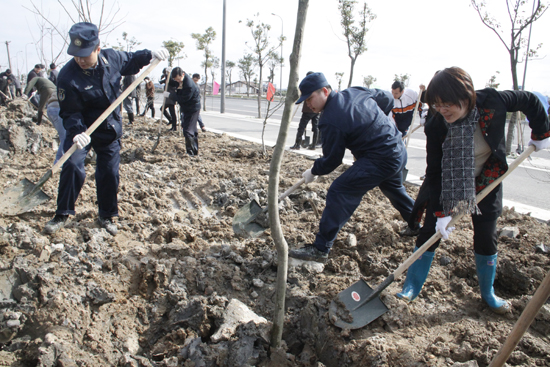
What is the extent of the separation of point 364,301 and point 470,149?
1198mm

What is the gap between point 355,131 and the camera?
2.84m

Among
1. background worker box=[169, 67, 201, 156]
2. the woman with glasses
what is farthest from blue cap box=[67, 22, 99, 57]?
background worker box=[169, 67, 201, 156]

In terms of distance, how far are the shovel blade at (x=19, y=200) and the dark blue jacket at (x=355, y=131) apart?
101 inches

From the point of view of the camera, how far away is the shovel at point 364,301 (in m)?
2.27

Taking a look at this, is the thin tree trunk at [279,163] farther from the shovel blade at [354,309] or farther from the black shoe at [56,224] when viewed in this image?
the black shoe at [56,224]

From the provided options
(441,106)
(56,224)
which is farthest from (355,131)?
(56,224)

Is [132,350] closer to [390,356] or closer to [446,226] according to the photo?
[390,356]

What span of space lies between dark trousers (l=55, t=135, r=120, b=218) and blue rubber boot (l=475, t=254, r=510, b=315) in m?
3.19

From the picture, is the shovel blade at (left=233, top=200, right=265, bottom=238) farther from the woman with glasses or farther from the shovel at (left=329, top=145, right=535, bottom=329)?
the woman with glasses

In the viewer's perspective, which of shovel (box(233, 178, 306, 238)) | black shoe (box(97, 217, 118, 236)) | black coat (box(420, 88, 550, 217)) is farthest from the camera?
shovel (box(233, 178, 306, 238))

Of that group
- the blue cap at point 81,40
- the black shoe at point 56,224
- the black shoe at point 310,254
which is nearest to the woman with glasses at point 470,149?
the black shoe at point 310,254

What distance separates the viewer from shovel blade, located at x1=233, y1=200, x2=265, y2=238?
3.51m

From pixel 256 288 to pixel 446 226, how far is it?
4.80 ft

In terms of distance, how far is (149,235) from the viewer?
11.5 ft
